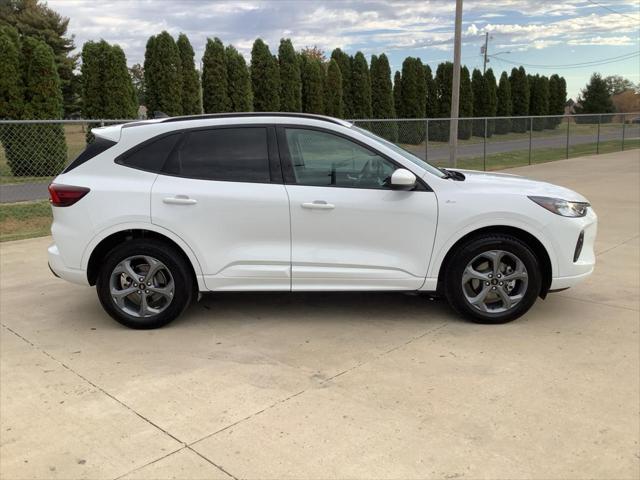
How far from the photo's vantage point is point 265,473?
9.18ft

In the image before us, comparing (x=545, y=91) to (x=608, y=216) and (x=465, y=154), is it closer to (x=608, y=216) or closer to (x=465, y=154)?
(x=465, y=154)

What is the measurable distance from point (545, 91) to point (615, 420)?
146 feet

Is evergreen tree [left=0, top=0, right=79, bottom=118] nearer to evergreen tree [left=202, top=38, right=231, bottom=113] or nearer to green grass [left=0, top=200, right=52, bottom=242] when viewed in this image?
evergreen tree [left=202, top=38, right=231, bottom=113]

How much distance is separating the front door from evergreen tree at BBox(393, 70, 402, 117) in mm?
27551

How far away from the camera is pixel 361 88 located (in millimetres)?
28094

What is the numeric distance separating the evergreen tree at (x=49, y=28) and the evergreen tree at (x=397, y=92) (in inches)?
1142

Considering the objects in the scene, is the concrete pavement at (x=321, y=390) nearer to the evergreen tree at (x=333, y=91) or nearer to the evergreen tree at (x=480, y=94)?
the evergreen tree at (x=333, y=91)

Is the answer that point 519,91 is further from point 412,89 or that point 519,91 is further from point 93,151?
point 93,151

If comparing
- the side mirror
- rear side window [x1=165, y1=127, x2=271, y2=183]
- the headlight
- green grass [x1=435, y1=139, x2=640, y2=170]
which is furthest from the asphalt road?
the headlight

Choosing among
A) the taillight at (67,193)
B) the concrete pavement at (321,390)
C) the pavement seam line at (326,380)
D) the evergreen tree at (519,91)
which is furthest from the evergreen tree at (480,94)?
the taillight at (67,193)

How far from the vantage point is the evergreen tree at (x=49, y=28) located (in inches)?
1917

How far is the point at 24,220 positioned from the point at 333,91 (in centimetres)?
1845

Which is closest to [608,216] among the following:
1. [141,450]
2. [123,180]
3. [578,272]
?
[578,272]

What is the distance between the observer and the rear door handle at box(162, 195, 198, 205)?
4.52m
